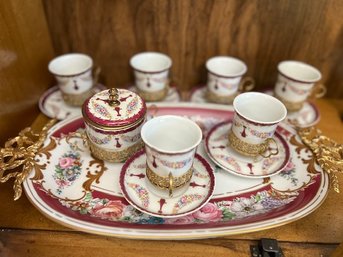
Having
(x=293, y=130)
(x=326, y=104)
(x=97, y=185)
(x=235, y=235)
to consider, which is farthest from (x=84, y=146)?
(x=326, y=104)

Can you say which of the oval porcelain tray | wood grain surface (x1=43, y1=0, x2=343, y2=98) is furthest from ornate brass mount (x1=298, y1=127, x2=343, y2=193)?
wood grain surface (x1=43, y1=0, x2=343, y2=98)

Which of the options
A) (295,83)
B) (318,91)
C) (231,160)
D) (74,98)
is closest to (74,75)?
(74,98)

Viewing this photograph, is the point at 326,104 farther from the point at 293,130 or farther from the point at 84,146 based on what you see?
the point at 84,146

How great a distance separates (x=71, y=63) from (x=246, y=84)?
0.47 metres

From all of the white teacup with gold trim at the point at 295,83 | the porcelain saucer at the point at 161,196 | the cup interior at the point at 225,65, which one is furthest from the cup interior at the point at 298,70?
the porcelain saucer at the point at 161,196

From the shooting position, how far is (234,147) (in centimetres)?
66

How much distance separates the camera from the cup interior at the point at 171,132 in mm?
563

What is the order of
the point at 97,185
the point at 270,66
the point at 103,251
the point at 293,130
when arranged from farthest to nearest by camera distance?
the point at 270,66 → the point at 293,130 → the point at 97,185 → the point at 103,251

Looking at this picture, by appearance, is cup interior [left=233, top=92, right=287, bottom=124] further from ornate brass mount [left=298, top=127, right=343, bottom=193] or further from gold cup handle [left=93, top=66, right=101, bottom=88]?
gold cup handle [left=93, top=66, right=101, bottom=88]

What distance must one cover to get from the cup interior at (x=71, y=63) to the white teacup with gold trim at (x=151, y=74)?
12 cm

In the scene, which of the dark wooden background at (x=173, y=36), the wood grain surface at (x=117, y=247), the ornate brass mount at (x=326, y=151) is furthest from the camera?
the dark wooden background at (x=173, y=36)

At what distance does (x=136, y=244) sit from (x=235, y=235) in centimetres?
17

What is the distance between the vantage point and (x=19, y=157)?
2.02 feet

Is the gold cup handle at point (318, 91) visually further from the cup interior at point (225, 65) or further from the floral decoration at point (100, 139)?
the floral decoration at point (100, 139)
